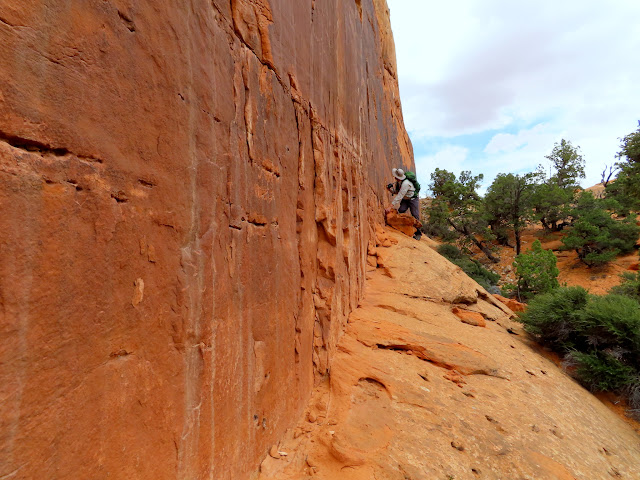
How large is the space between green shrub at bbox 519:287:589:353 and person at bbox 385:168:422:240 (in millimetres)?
4760

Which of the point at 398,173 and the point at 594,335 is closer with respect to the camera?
the point at 594,335

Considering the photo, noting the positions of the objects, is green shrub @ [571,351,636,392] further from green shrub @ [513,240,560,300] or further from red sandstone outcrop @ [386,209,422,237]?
green shrub @ [513,240,560,300]

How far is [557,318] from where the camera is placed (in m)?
7.00

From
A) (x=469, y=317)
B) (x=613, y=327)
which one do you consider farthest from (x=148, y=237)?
(x=613, y=327)

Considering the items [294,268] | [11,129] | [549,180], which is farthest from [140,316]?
[549,180]

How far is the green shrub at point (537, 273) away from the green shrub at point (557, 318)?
494 cm

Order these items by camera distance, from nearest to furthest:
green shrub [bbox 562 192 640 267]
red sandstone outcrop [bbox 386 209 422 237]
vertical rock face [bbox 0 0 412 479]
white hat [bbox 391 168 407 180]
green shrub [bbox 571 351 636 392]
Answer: vertical rock face [bbox 0 0 412 479] < green shrub [bbox 571 351 636 392] < red sandstone outcrop [bbox 386 209 422 237] < white hat [bbox 391 168 407 180] < green shrub [bbox 562 192 640 267]

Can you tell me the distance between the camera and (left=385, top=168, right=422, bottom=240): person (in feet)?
37.3

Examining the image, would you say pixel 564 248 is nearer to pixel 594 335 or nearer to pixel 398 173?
pixel 398 173

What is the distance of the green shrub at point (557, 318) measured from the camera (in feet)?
22.8

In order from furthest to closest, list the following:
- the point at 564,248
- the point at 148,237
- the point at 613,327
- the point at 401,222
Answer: the point at 564,248
the point at 401,222
the point at 613,327
the point at 148,237

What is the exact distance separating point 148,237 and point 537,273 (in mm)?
14110

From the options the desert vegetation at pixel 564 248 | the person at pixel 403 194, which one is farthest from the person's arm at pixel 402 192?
the desert vegetation at pixel 564 248

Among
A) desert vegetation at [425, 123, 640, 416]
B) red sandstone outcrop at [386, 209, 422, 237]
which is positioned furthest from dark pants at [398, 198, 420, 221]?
desert vegetation at [425, 123, 640, 416]
